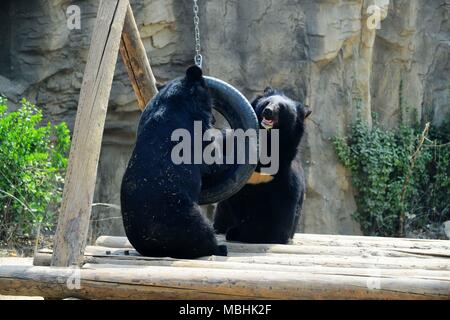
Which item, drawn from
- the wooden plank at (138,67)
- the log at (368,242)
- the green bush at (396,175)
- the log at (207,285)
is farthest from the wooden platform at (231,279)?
the green bush at (396,175)

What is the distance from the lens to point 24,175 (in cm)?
804

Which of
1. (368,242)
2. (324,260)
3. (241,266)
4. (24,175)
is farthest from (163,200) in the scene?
(24,175)

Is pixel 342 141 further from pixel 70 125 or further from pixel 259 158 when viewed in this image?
pixel 259 158

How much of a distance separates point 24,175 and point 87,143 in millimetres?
3314

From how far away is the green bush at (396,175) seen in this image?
11.2 metres

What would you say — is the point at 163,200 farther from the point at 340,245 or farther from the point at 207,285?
the point at 340,245

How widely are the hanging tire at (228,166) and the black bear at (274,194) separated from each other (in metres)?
0.47

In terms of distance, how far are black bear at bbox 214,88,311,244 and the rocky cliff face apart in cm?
415

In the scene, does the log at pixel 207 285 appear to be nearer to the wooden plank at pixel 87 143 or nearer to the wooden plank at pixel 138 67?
the wooden plank at pixel 87 143

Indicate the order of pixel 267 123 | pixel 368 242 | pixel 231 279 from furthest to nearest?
pixel 267 123, pixel 368 242, pixel 231 279

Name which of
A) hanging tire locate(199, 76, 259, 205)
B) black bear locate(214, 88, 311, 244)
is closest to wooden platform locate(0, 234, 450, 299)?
hanging tire locate(199, 76, 259, 205)

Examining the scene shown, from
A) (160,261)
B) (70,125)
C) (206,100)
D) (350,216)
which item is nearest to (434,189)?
(350,216)

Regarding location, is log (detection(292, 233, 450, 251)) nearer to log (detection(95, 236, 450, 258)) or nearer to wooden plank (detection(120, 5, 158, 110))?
log (detection(95, 236, 450, 258))
